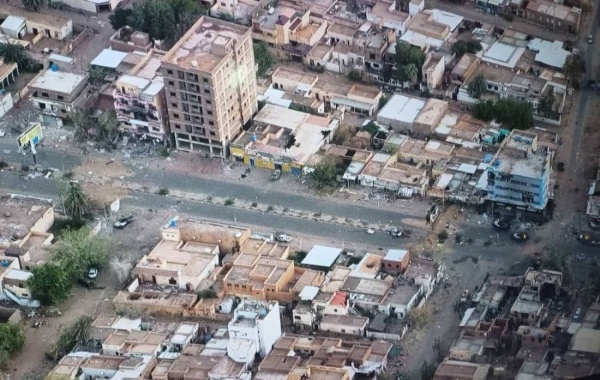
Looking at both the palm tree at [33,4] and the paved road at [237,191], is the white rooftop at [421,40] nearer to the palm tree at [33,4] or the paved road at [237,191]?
the paved road at [237,191]

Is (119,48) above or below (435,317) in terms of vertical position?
above

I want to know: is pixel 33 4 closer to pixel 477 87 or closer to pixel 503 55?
pixel 477 87

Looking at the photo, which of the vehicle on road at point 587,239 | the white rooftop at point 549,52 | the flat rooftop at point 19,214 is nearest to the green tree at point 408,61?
the white rooftop at point 549,52

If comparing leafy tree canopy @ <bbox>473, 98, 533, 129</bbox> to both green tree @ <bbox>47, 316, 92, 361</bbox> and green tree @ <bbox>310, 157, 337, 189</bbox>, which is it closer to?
green tree @ <bbox>310, 157, 337, 189</bbox>

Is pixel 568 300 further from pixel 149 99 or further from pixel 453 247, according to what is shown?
pixel 149 99

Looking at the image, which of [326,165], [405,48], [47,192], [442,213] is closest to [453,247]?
[442,213]

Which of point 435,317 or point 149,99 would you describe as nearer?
point 435,317
